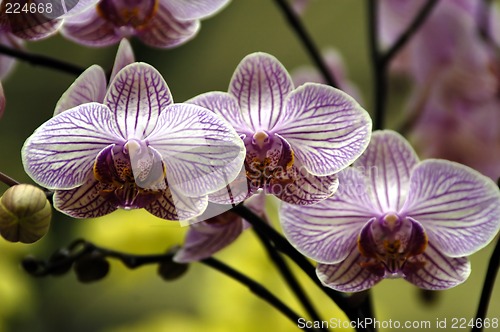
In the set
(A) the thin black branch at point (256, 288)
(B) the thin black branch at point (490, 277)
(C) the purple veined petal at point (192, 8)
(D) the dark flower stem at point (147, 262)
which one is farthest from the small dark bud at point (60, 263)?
(B) the thin black branch at point (490, 277)

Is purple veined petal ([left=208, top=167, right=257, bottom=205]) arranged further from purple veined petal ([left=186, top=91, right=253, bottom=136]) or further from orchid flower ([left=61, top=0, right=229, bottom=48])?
orchid flower ([left=61, top=0, right=229, bottom=48])

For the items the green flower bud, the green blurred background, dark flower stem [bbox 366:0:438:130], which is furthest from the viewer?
the green blurred background

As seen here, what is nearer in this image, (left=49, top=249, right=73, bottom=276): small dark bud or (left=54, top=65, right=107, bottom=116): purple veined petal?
(left=54, top=65, right=107, bottom=116): purple veined petal

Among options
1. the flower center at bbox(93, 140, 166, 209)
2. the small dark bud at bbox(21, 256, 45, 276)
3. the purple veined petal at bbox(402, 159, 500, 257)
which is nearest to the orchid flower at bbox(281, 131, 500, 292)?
the purple veined petal at bbox(402, 159, 500, 257)

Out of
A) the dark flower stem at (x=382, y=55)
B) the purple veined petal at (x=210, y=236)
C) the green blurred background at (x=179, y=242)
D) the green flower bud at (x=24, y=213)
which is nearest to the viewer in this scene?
the green flower bud at (x=24, y=213)

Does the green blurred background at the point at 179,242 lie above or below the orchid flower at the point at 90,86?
below

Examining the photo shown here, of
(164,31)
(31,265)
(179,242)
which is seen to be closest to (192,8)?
(164,31)

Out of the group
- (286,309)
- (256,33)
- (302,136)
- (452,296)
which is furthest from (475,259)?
(302,136)

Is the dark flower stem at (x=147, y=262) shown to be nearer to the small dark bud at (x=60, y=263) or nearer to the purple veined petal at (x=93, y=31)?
the small dark bud at (x=60, y=263)
